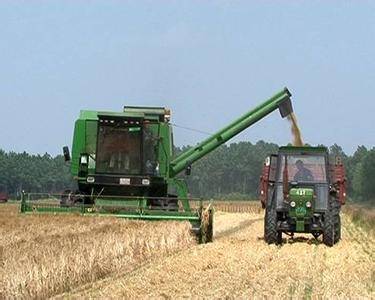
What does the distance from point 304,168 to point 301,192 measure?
0.60 metres

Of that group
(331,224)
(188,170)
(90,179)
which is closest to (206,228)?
(331,224)

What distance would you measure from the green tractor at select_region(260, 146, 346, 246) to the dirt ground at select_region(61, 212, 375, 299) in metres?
1.56

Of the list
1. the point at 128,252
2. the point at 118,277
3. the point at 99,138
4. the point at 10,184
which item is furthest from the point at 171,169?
the point at 10,184

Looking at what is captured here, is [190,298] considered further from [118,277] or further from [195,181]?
[195,181]

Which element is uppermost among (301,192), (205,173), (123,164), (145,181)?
(205,173)

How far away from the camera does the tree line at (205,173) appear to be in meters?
129

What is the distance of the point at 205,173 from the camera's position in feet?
476

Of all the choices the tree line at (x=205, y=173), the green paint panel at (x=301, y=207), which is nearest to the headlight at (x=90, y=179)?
the green paint panel at (x=301, y=207)

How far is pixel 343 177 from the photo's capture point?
15.3 meters

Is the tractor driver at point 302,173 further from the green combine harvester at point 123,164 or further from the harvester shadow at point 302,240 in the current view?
the green combine harvester at point 123,164

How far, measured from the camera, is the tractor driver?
1523 cm

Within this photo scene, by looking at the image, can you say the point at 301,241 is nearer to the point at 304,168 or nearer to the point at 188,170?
the point at 304,168

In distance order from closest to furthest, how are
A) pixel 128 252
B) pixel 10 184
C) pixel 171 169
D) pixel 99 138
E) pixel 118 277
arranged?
pixel 118 277, pixel 128 252, pixel 99 138, pixel 171 169, pixel 10 184

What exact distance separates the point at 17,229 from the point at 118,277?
417cm
